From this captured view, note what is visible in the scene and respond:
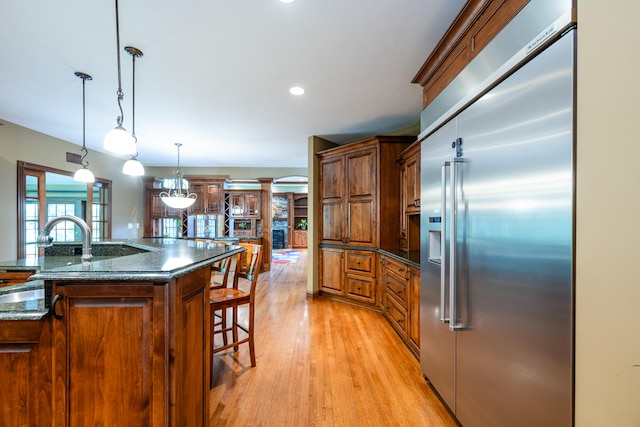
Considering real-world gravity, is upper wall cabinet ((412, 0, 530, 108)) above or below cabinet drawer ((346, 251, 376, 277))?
above

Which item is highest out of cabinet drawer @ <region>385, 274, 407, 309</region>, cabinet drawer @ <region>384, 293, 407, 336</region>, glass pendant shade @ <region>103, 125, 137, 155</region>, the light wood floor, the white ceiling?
the white ceiling

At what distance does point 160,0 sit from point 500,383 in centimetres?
274

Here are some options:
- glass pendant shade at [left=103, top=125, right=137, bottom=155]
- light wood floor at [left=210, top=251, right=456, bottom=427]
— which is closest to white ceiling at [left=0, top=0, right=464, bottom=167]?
glass pendant shade at [left=103, top=125, right=137, bottom=155]

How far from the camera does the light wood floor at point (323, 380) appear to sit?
5.87ft

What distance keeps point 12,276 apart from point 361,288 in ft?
12.0

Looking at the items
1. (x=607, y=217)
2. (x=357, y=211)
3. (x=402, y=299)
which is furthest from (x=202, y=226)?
(x=607, y=217)

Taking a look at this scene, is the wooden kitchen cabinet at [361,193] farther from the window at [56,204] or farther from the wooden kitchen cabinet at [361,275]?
the window at [56,204]

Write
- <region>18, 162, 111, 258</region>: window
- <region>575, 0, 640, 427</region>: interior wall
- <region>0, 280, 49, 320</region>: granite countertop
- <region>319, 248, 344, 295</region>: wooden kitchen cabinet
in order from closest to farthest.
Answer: <region>575, 0, 640, 427</region>: interior wall < <region>0, 280, 49, 320</region>: granite countertop < <region>18, 162, 111, 258</region>: window < <region>319, 248, 344, 295</region>: wooden kitchen cabinet

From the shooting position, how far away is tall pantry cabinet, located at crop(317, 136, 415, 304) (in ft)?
12.7

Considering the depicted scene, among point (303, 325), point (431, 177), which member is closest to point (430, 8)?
point (431, 177)

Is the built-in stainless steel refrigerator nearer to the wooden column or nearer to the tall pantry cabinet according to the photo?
the tall pantry cabinet

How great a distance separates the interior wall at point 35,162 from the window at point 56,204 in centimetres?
9

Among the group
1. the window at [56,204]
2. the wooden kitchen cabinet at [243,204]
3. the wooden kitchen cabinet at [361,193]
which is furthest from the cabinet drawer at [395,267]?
the wooden kitchen cabinet at [243,204]

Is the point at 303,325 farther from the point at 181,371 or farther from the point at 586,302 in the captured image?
the point at 586,302
